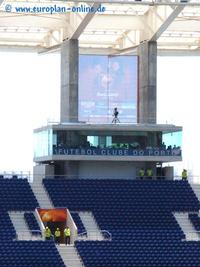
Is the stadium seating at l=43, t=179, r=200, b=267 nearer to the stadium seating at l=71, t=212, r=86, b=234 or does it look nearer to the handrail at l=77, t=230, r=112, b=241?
the handrail at l=77, t=230, r=112, b=241

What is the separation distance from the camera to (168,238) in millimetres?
52312

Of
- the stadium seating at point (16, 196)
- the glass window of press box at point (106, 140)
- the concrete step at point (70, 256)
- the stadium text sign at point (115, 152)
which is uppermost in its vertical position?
the glass window of press box at point (106, 140)

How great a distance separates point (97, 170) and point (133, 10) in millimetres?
8363

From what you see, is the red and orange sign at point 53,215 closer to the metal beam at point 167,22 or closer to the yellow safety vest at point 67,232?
the yellow safety vest at point 67,232

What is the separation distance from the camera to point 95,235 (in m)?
53.1

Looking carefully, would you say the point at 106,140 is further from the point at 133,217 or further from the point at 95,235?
the point at 95,235

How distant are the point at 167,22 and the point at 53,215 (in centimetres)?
1164

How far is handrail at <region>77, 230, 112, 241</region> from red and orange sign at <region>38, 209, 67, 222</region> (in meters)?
1.69

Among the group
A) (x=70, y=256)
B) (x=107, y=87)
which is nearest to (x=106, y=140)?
(x=107, y=87)

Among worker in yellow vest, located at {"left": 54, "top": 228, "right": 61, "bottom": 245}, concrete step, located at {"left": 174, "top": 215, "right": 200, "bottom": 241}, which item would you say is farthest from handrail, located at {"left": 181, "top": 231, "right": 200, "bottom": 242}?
worker in yellow vest, located at {"left": 54, "top": 228, "right": 61, "bottom": 245}

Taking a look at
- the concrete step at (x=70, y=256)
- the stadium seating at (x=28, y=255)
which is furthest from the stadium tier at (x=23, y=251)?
the concrete step at (x=70, y=256)

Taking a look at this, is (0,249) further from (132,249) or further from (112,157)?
(112,157)

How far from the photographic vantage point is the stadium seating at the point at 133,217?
50562 millimetres

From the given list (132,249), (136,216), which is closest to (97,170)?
(136,216)
